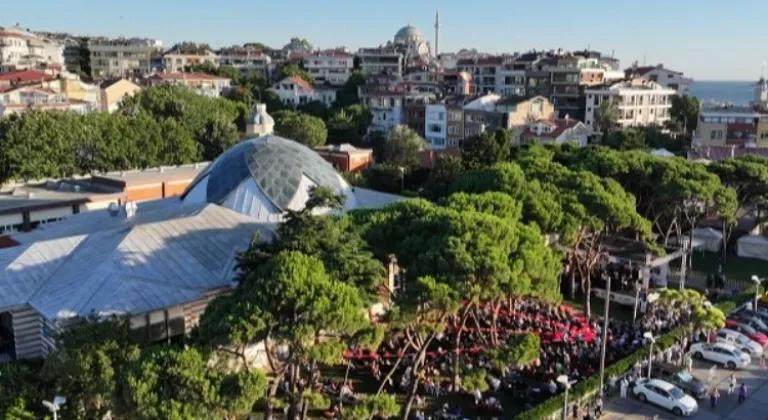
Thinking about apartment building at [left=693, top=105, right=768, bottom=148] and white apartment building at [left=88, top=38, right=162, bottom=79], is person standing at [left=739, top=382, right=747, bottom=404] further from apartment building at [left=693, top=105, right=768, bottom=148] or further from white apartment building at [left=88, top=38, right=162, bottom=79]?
white apartment building at [left=88, top=38, right=162, bottom=79]

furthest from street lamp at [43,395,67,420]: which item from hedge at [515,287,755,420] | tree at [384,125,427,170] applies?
tree at [384,125,427,170]

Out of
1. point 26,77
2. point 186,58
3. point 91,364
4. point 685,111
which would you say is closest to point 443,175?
point 91,364

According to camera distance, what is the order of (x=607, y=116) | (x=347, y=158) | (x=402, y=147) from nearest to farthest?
(x=347, y=158) → (x=402, y=147) → (x=607, y=116)

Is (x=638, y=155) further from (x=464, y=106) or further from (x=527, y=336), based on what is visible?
(x=464, y=106)

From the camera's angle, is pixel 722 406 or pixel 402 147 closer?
pixel 722 406

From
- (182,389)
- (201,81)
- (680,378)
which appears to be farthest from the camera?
(201,81)

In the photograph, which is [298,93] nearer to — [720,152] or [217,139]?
[217,139]
